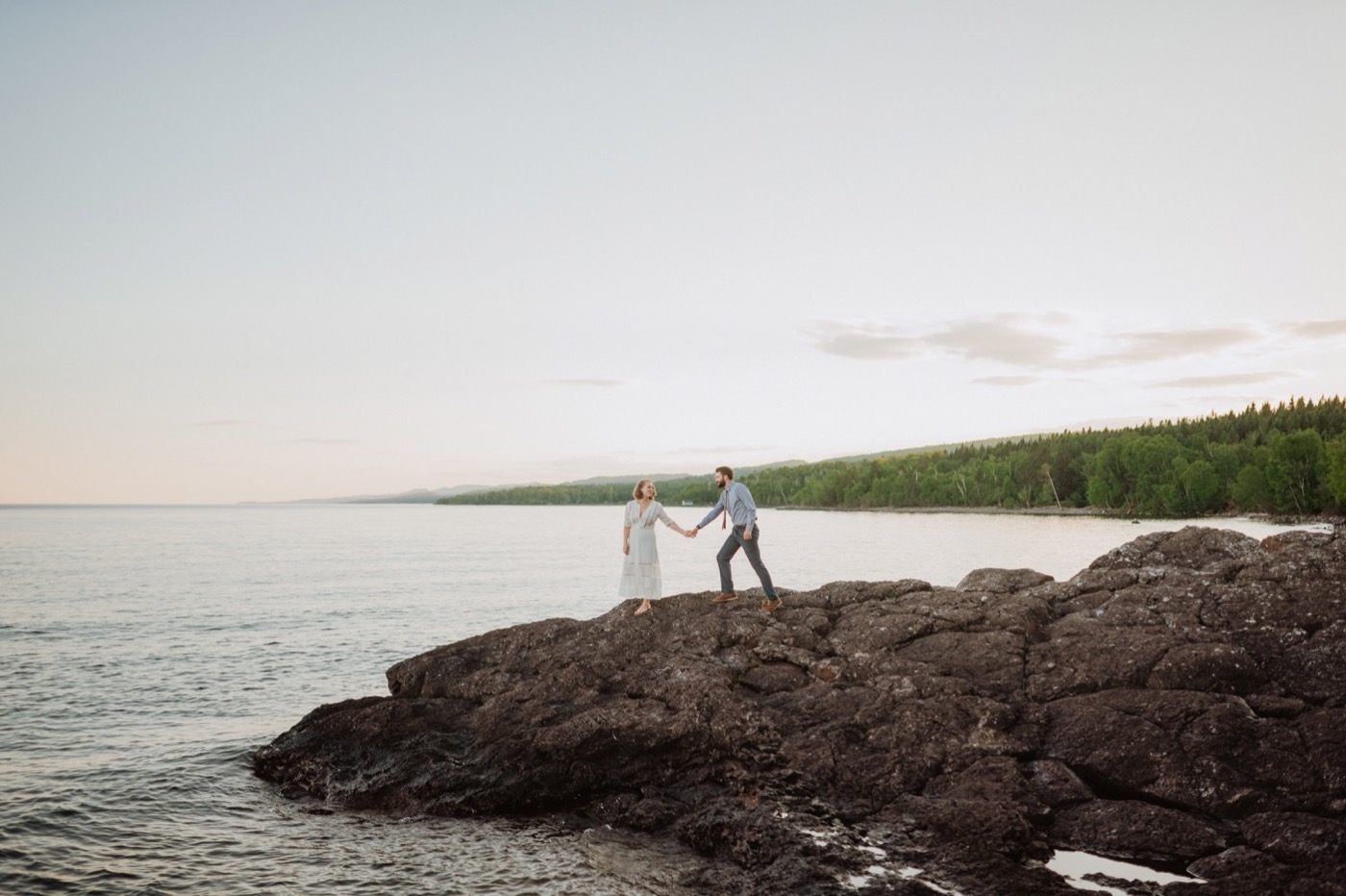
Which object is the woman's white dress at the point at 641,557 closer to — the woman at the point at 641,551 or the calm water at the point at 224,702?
the woman at the point at 641,551

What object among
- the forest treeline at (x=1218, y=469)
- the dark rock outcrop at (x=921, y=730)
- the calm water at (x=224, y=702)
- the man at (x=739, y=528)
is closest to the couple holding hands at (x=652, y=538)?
the man at (x=739, y=528)

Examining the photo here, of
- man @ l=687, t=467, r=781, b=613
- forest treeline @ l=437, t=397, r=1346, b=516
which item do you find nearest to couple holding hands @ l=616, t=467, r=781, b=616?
man @ l=687, t=467, r=781, b=613

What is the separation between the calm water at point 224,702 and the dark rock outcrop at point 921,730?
4.36 feet

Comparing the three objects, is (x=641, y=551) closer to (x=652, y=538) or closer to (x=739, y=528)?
(x=652, y=538)

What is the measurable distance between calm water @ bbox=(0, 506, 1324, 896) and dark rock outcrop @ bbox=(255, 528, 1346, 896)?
133 centimetres

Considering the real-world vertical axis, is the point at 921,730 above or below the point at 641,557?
below

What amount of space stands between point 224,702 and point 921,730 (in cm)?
1928

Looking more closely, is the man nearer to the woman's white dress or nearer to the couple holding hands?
the couple holding hands

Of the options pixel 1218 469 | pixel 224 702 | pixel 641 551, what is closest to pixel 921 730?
pixel 641 551

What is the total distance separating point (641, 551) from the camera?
1803 centimetres

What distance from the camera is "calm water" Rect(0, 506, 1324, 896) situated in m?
11.5

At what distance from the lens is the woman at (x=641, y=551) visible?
1784cm

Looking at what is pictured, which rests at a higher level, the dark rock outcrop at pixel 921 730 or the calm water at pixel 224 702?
the dark rock outcrop at pixel 921 730

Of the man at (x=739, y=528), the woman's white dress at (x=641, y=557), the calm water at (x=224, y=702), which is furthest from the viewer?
the woman's white dress at (x=641, y=557)
